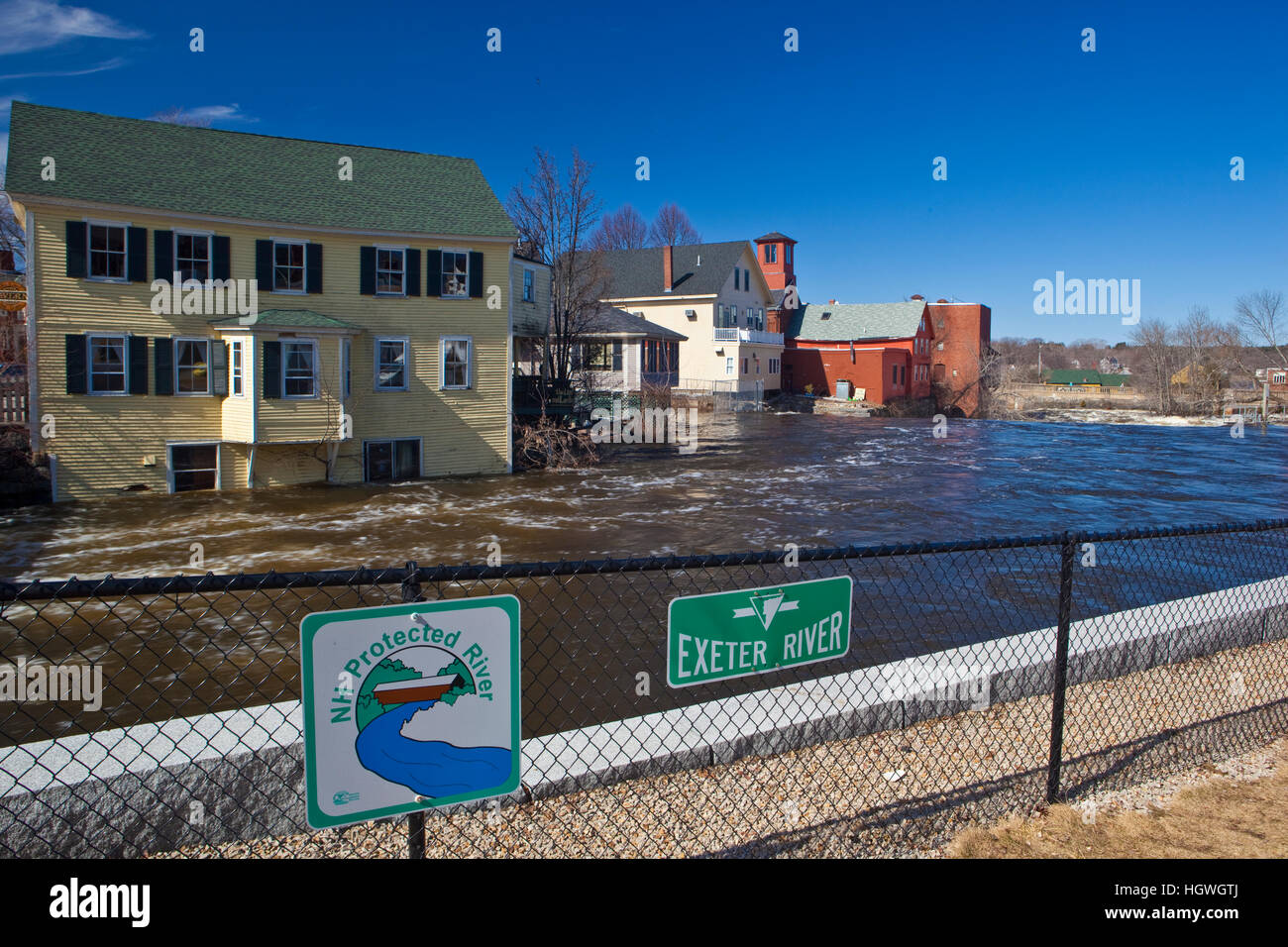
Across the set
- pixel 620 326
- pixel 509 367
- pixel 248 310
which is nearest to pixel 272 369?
pixel 248 310

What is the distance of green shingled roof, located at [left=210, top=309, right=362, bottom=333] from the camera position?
22.2 meters

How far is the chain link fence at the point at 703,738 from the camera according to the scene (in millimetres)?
4094

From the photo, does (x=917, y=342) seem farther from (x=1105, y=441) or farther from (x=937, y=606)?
(x=937, y=606)

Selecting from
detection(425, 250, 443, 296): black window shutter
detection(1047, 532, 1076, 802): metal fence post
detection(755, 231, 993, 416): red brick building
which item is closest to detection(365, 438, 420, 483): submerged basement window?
detection(425, 250, 443, 296): black window shutter

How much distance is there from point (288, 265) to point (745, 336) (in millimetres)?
35592

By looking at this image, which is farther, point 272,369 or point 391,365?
point 391,365

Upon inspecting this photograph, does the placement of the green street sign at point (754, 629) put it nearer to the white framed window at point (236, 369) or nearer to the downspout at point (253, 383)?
the downspout at point (253, 383)

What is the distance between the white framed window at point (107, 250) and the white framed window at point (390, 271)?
6.36 m

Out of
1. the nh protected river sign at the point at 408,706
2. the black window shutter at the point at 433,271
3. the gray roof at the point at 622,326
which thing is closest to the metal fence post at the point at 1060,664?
the nh protected river sign at the point at 408,706

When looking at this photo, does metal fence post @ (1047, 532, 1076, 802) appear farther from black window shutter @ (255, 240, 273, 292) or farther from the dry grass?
black window shutter @ (255, 240, 273, 292)

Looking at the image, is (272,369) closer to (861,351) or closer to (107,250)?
(107,250)

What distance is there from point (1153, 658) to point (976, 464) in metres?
26.0

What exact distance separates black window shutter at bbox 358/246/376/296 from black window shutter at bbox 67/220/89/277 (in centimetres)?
660

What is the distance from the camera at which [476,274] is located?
87.0 feet
